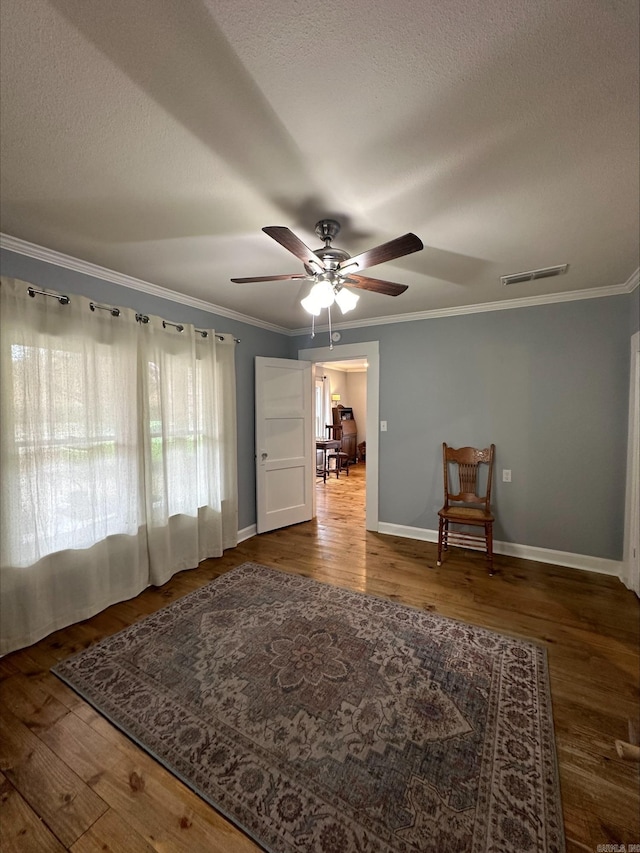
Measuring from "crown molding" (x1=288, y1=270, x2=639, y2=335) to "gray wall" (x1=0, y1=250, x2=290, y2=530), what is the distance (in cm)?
76

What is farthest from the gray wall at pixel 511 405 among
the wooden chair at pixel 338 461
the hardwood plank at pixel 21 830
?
the wooden chair at pixel 338 461

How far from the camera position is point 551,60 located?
104 centimetres

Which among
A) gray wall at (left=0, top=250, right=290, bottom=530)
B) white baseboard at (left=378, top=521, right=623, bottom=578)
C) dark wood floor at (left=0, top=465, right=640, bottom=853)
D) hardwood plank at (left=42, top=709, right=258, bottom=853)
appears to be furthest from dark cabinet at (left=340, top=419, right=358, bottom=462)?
hardwood plank at (left=42, top=709, right=258, bottom=853)

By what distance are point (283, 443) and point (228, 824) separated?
3219 millimetres

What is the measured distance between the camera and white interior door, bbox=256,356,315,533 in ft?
13.1

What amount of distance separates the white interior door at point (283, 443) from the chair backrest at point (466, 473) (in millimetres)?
1708

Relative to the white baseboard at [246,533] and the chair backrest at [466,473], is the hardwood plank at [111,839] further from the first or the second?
the chair backrest at [466,473]

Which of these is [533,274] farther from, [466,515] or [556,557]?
[556,557]

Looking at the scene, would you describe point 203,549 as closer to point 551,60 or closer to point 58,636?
point 58,636

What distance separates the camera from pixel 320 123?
1.25 meters

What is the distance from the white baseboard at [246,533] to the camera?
3898mm

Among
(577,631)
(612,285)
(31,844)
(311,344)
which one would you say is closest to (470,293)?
(612,285)

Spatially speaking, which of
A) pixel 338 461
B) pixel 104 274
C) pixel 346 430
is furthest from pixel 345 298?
pixel 346 430

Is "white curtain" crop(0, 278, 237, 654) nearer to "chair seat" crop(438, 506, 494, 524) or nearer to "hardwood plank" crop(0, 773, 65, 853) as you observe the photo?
"hardwood plank" crop(0, 773, 65, 853)
